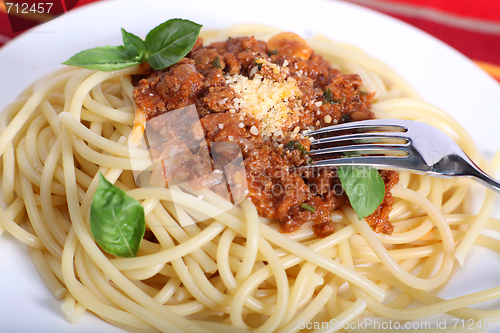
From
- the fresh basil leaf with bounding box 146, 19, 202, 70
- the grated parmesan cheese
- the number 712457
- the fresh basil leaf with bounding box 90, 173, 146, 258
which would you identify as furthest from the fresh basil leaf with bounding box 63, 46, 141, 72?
the number 712457

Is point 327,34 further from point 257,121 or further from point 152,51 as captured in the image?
point 152,51

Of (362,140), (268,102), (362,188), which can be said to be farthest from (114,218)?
(362,140)

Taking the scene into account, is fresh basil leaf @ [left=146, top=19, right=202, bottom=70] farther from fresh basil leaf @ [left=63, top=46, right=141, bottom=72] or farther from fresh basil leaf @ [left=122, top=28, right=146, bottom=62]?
fresh basil leaf @ [left=63, top=46, right=141, bottom=72]

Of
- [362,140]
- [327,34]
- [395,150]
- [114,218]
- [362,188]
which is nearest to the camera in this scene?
[114,218]

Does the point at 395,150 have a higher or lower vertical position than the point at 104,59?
lower

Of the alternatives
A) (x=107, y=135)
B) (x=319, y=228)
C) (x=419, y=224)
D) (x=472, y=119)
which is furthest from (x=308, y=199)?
(x=472, y=119)
